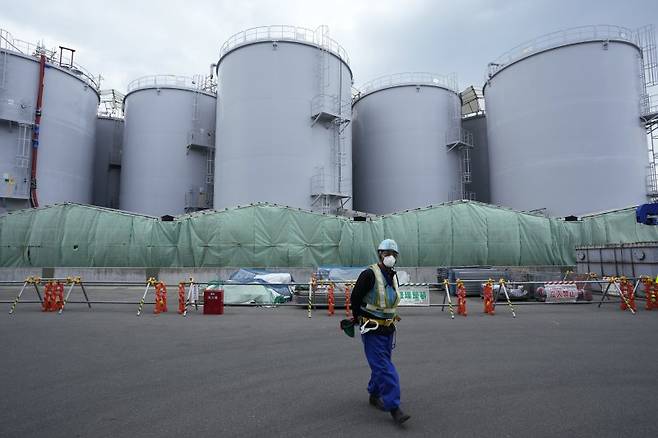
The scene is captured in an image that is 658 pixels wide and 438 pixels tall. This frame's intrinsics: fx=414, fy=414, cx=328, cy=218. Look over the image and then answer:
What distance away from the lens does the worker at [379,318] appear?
4352mm

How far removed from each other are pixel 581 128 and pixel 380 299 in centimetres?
2938

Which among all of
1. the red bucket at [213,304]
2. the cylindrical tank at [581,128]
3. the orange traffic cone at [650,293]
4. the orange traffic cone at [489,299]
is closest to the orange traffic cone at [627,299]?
the orange traffic cone at [650,293]

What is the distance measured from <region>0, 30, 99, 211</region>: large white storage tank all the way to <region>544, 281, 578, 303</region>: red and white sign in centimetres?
3191

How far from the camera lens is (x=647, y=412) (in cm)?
446

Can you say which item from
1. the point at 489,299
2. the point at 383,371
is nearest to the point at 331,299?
the point at 489,299

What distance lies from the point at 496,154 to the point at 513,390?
30524 mm

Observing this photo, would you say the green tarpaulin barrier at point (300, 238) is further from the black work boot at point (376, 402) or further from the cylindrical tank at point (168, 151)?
the black work boot at point (376, 402)

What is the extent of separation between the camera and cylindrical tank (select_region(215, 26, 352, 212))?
2738cm

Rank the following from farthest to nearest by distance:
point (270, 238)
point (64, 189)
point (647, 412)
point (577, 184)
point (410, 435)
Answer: point (64, 189)
point (577, 184)
point (270, 238)
point (647, 412)
point (410, 435)

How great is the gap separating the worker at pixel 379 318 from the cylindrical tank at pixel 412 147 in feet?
97.2

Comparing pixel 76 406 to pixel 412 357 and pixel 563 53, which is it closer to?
pixel 412 357

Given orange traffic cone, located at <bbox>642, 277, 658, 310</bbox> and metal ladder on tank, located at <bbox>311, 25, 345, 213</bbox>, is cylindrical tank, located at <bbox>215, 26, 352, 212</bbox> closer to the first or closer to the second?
metal ladder on tank, located at <bbox>311, 25, 345, 213</bbox>

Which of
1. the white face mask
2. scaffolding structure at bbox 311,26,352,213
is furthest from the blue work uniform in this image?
scaffolding structure at bbox 311,26,352,213

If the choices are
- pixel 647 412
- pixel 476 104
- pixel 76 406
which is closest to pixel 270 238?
pixel 76 406
